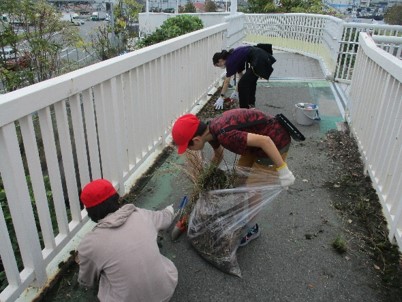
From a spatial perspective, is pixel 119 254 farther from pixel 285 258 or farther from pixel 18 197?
pixel 285 258

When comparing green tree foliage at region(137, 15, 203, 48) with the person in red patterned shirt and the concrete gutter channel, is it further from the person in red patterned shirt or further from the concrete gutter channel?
the person in red patterned shirt

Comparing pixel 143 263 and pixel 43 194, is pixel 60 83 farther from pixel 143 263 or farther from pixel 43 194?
pixel 143 263

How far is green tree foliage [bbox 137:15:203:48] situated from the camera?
32.7 ft

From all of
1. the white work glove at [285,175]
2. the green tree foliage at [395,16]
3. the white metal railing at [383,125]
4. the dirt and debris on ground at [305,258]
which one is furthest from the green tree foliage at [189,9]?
the white work glove at [285,175]

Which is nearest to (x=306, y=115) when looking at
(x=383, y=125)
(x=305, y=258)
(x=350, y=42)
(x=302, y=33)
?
(x=383, y=125)

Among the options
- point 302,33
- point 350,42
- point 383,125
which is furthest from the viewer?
point 302,33

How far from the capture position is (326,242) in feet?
8.93

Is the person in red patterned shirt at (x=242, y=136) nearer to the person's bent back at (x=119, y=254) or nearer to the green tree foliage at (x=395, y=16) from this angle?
the person's bent back at (x=119, y=254)

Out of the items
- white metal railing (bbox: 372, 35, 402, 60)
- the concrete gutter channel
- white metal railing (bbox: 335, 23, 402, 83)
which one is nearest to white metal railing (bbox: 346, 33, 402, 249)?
the concrete gutter channel

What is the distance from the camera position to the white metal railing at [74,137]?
6.26 feet

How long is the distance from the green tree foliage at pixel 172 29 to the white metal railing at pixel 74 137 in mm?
5518

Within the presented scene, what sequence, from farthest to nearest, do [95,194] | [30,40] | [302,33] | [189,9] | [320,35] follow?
[189,9], [302,33], [320,35], [30,40], [95,194]

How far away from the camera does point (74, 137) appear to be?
2.49 meters

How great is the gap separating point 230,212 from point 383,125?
1.75 m
